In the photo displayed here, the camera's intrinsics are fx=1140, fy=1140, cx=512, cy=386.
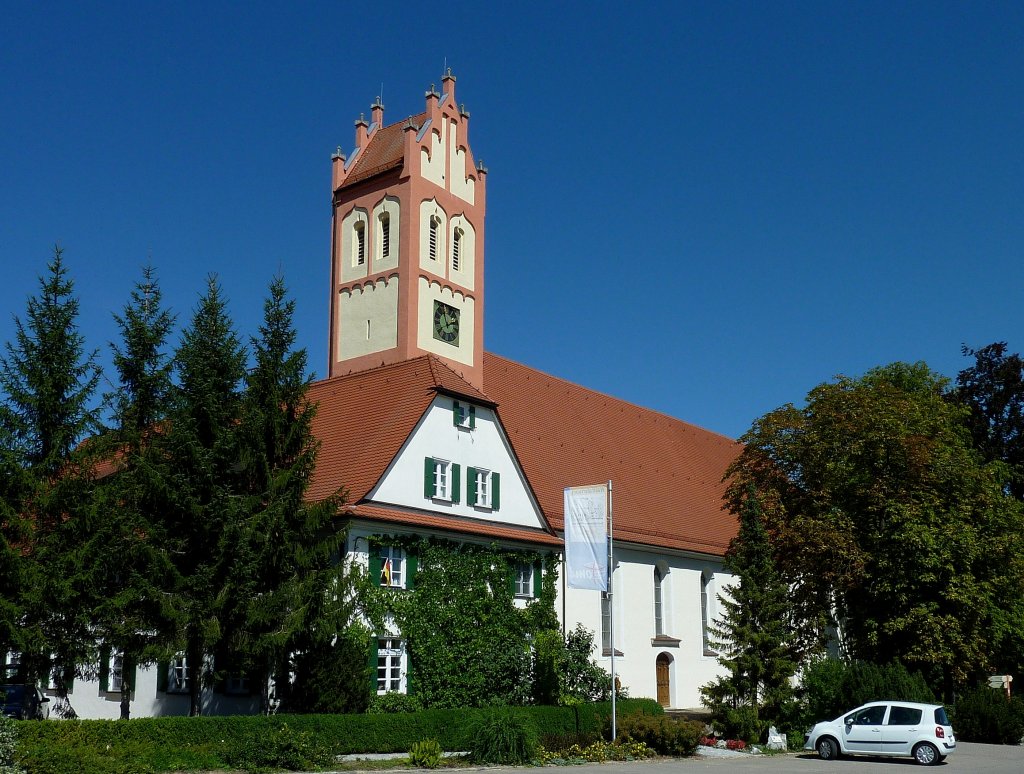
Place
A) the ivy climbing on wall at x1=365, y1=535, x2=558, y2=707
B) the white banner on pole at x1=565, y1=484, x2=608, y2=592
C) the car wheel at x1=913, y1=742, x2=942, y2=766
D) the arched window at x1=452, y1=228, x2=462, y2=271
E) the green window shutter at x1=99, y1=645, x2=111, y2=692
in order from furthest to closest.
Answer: the arched window at x1=452, y1=228, x2=462, y2=271 → the ivy climbing on wall at x1=365, y1=535, x2=558, y2=707 → the white banner on pole at x1=565, y1=484, x2=608, y2=592 → the car wheel at x1=913, y1=742, x2=942, y2=766 → the green window shutter at x1=99, y1=645, x2=111, y2=692

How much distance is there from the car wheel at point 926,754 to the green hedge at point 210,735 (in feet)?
25.1

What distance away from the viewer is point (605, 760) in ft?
85.0

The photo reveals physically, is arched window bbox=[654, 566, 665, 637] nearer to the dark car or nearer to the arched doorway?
the arched doorway

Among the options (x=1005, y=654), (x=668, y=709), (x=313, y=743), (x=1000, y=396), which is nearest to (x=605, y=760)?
(x=313, y=743)

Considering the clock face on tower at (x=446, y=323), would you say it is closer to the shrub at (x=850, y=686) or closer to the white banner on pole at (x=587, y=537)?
the white banner on pole at (x=587, y=537)

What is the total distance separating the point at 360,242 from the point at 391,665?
62.2ft

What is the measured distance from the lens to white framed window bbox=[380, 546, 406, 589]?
29.8 meters

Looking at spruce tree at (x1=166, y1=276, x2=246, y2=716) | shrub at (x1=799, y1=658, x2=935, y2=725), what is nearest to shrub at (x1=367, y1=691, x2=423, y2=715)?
spruce tree at (x1=166, y1=276, x2=246, y2=716)

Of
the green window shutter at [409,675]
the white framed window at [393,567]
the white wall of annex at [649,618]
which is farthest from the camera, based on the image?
the white wall of annex at [649,618]

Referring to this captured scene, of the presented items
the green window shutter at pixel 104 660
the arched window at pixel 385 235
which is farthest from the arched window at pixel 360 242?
the green window shutter at pixel 104 660

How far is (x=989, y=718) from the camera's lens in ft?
113

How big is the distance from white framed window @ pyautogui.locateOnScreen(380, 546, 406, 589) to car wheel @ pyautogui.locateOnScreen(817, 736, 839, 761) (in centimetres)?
1147

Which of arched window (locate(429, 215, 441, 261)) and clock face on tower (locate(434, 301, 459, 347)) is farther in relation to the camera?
arched window (locate(429, 215, 441, 261))

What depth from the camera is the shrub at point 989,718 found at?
3422 cm
